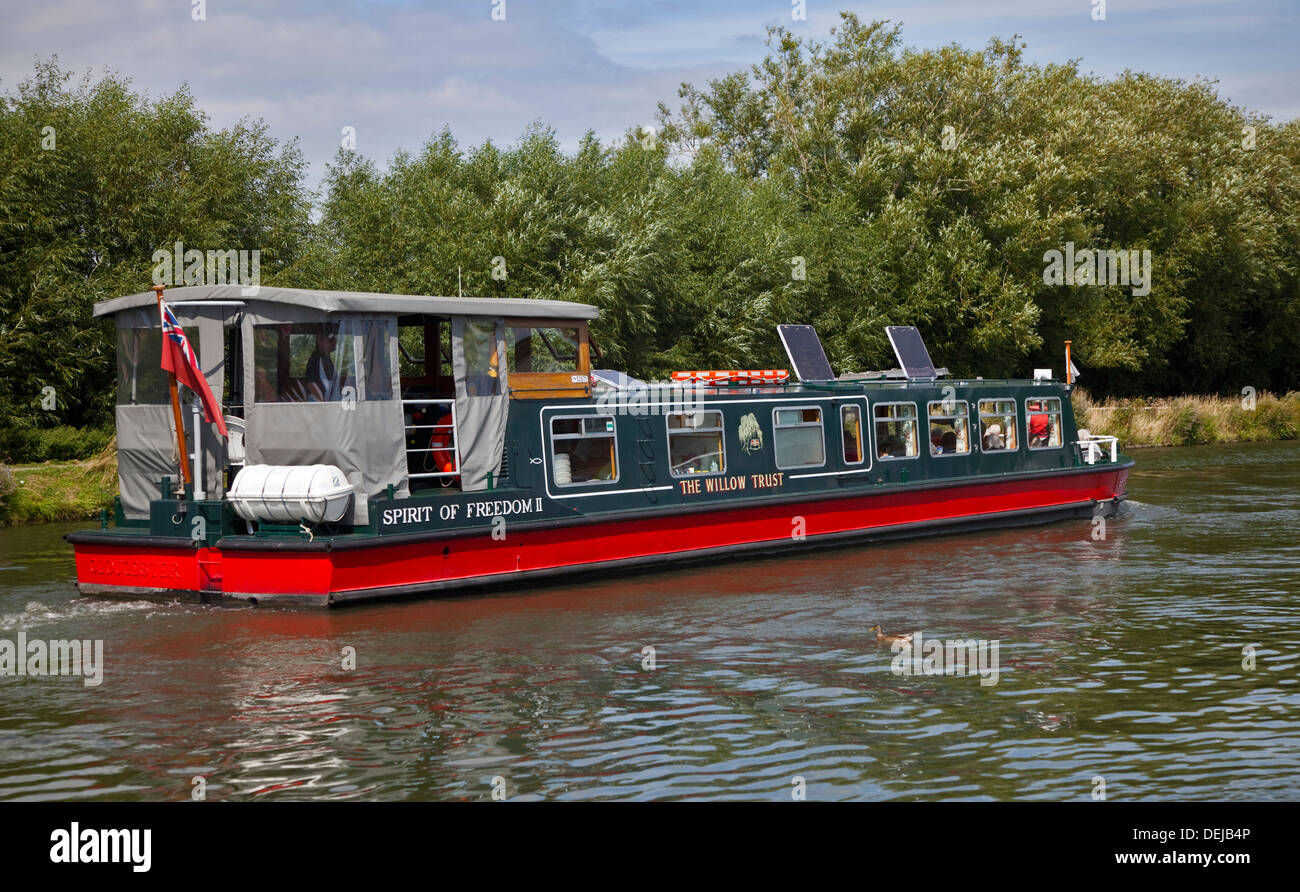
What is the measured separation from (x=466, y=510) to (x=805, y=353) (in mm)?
8195

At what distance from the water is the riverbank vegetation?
1689cm

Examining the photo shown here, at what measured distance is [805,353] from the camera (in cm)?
2186

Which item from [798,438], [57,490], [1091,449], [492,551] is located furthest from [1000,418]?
[57,490]

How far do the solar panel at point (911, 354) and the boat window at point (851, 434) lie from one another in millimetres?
2568

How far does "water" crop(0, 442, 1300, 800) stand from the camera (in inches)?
347

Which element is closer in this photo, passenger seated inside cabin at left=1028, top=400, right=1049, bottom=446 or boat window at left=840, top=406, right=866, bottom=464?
boat window at left=840, top=406, right=866, bottom=464

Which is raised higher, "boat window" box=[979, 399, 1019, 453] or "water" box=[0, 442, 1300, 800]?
"boat window" box=[979, 399, 1019, 453]

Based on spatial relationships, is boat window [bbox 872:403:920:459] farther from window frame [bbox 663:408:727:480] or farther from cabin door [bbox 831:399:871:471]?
window frame [bbox 663:408:727:480]

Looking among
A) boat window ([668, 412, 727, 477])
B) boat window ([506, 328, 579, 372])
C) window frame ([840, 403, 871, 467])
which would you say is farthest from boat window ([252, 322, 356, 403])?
window frame ([840, 403, 871, 467])

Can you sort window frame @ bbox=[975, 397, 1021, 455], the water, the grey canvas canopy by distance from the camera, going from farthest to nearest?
window frame @ bbox=[975, 397, 1021, 455] < the grey canvas canopy < the water

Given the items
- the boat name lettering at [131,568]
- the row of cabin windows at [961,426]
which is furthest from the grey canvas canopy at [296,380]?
the row of cabin windows at [961,426]

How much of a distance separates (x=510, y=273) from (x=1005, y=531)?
15.8 m

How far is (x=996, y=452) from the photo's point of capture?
2247cm

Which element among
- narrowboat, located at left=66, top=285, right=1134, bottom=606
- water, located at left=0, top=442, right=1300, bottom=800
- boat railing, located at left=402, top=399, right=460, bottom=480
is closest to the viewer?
water, located at left=0, top=442, right=1300, bottom=800
